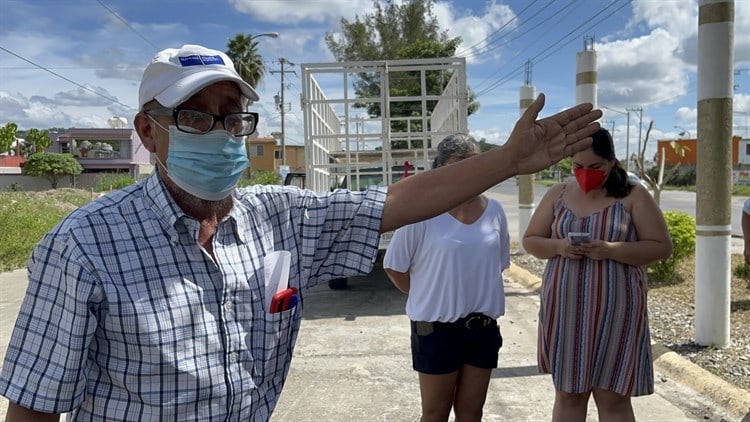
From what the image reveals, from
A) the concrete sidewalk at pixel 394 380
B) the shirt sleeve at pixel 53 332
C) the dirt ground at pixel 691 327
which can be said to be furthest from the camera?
the dirt ground at pixel 691 327

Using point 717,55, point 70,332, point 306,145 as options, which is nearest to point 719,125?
point 717,55

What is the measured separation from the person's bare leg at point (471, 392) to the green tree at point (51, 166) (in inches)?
1621

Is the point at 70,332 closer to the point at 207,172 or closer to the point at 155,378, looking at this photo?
the point at 155,378

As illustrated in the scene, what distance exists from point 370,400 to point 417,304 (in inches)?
60.0

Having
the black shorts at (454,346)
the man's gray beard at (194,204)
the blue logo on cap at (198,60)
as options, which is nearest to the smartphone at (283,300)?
the man's gray beard at (194,204)

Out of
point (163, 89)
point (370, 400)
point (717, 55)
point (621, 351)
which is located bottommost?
point (370, 400)

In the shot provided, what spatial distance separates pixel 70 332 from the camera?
4.17 feet

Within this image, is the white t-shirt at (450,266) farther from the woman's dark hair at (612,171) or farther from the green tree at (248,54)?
the green tree at (248,54)

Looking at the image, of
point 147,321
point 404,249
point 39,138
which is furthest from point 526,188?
point 39,138

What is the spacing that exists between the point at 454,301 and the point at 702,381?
2.36 m

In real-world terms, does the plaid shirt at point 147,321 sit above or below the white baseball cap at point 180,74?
below

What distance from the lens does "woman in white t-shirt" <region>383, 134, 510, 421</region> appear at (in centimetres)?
284

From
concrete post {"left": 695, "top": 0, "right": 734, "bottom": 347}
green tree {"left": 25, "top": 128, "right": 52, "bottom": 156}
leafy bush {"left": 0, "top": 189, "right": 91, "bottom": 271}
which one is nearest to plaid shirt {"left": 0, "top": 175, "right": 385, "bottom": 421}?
concrete post {"left": 695, "top": 0, "right": 734, "bottom": 347}

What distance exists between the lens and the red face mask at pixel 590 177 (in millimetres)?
2916
